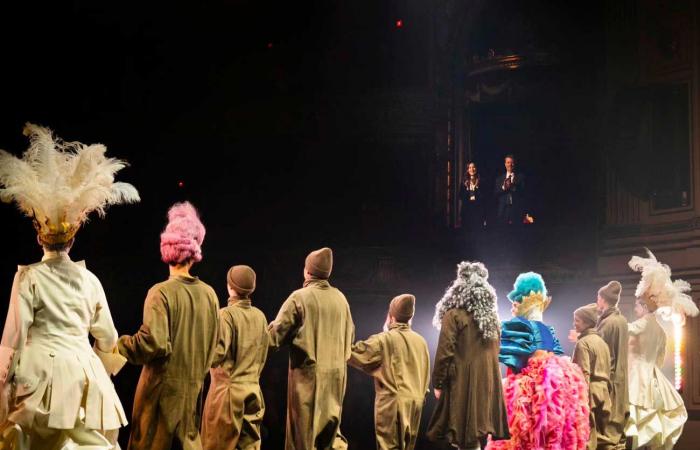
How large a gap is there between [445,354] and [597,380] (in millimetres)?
2084

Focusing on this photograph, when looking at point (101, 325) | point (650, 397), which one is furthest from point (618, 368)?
point (101, 325)

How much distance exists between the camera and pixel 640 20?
12.3 meters

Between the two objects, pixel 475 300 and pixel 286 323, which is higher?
pixel 475 300

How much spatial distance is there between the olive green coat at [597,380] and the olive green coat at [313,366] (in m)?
2.70

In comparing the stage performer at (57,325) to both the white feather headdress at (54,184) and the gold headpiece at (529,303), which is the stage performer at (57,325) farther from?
the gold headpiece at (529,303)

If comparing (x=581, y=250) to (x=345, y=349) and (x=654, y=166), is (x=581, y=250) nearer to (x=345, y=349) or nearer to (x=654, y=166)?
(x=654, y=166)

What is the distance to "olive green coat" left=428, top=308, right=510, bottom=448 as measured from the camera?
25.2 ft

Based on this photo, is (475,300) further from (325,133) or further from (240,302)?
(325,133)

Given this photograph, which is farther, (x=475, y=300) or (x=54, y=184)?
(x=475, y=300)

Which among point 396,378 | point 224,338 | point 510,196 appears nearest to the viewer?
point 224,338

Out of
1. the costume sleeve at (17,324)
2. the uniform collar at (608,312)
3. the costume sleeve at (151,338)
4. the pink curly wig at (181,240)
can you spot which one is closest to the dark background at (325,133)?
the uniform collar at (608,312)

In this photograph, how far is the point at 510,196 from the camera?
12883mm

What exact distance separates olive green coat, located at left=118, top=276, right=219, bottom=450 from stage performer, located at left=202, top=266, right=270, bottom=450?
26.9 inches

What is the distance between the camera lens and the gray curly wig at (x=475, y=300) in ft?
25.8
